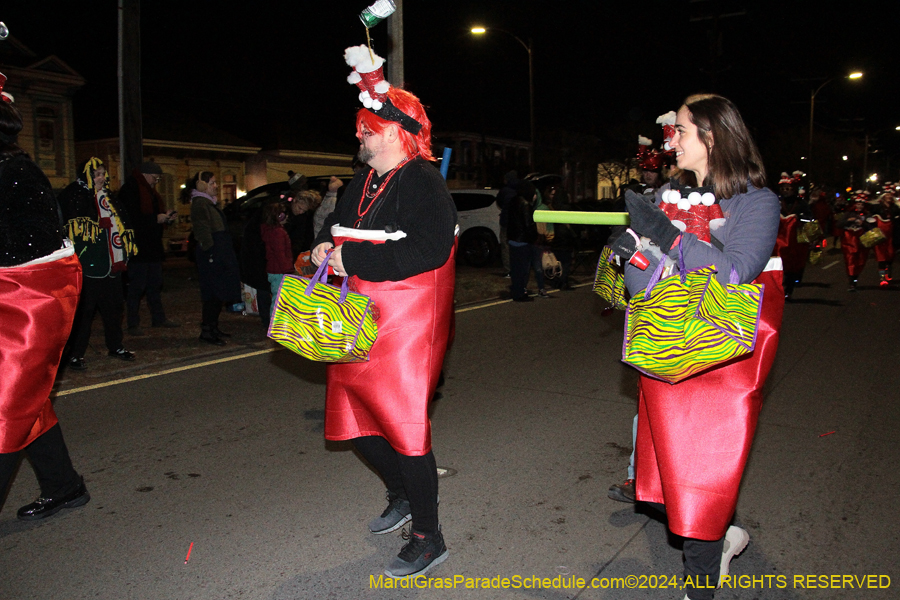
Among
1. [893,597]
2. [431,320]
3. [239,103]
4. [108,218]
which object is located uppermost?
[239,103]

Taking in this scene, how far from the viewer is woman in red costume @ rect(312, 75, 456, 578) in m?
2.70

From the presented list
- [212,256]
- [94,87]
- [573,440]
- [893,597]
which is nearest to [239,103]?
[94,87]

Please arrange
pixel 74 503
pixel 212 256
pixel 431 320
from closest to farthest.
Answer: pixel 431 320 → pixel 74 503 → pixel 212 256

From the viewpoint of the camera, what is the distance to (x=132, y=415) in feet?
17.5

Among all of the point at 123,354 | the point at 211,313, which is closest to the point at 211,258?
the point at 211,313

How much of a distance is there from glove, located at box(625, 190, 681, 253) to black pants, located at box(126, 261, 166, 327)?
23.9 ft

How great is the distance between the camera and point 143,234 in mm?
8359

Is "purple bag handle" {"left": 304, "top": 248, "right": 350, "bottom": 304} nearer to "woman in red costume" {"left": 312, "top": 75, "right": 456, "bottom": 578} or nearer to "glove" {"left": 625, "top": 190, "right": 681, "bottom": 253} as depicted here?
"woman in red costume" {"left": 312, "top": 75, "right": 456, "bottom": 578}

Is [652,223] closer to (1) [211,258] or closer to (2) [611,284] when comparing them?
(2) [611,284]

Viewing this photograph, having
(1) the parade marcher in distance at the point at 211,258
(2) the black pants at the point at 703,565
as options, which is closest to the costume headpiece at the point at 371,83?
(2) the black pants at the point at 703,565

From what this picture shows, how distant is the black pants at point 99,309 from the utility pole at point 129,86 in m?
4.44

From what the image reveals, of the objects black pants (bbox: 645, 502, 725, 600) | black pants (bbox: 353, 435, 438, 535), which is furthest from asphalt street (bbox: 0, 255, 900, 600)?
black pants (bbox: 645, 502, 725, 600)

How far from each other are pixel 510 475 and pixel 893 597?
75.6 inches

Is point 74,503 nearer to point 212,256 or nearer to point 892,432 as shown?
point 212,256
